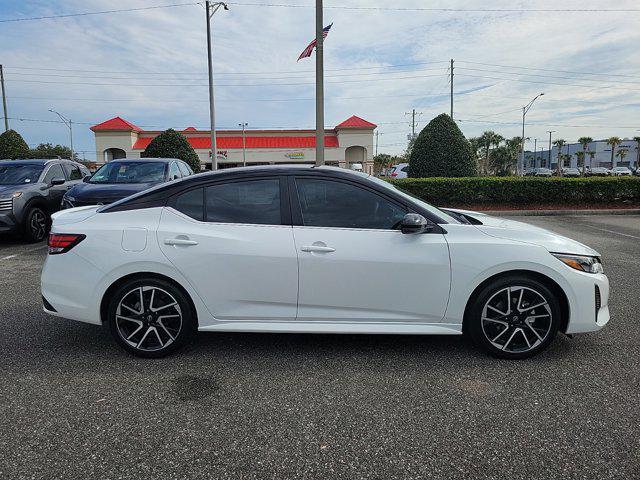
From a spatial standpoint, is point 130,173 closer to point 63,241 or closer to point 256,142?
point 63,241

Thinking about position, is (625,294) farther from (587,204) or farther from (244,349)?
(587,204)

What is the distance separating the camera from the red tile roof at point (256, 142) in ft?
144

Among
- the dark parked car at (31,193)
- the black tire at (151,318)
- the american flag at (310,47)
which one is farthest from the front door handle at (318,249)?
the american flag at (310,47)

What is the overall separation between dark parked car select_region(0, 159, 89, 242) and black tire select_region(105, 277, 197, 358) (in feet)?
22.3

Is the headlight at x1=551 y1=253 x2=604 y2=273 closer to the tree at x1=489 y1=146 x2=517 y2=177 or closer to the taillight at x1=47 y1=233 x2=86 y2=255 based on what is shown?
the taillight at x1=47 y1=233 x2=86 y2=255

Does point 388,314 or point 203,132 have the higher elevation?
point 203,132

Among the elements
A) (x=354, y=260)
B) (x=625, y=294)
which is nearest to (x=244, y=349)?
(x=354, y=260)

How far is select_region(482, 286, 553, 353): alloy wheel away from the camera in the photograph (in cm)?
358

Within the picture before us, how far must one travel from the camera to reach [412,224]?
11.3ft

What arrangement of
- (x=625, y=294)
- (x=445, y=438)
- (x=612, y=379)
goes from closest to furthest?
(x=445, y=438)
(x=612, y=379)
(x=625, y=294)

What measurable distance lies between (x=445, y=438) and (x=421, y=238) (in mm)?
1474

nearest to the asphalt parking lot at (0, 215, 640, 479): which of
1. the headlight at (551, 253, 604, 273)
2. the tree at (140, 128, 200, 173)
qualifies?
the headlight at (551, 253, 604, 273)

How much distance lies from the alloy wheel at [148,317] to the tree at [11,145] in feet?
93.5

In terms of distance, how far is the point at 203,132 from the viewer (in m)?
44.9
